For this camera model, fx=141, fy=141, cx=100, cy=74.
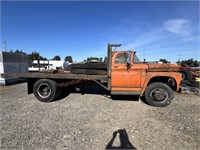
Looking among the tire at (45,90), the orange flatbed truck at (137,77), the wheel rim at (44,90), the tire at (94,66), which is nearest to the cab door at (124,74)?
A: the orange flatbed truck at (137,77)

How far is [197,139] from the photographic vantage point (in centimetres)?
341

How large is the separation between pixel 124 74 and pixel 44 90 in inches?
144

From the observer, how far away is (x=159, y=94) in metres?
5.61

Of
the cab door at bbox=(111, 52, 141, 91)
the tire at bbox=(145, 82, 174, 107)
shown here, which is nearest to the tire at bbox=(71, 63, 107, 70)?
the cab door at bbox=(111, 52, 141, 91)

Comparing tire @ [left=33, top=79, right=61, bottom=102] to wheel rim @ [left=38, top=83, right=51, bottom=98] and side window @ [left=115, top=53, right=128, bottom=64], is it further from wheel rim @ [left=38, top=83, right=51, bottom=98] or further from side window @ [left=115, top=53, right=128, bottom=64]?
side window @ [left=115, top=53, right=128, bottom=64]

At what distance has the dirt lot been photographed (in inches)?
126

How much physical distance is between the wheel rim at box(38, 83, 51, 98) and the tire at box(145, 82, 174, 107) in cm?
429

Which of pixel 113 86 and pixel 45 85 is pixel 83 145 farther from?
pixel 45 85

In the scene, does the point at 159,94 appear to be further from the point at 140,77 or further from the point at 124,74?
the point at 124,74

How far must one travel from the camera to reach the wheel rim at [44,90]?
20.7 feet

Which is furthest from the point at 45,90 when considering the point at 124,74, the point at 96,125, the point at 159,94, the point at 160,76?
the point at 160,76

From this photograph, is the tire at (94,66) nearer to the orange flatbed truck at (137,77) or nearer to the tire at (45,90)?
the orange flatbed truck at (137,77)

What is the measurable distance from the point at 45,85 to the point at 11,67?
24.0 feet

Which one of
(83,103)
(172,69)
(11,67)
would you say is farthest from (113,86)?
(11,67)
